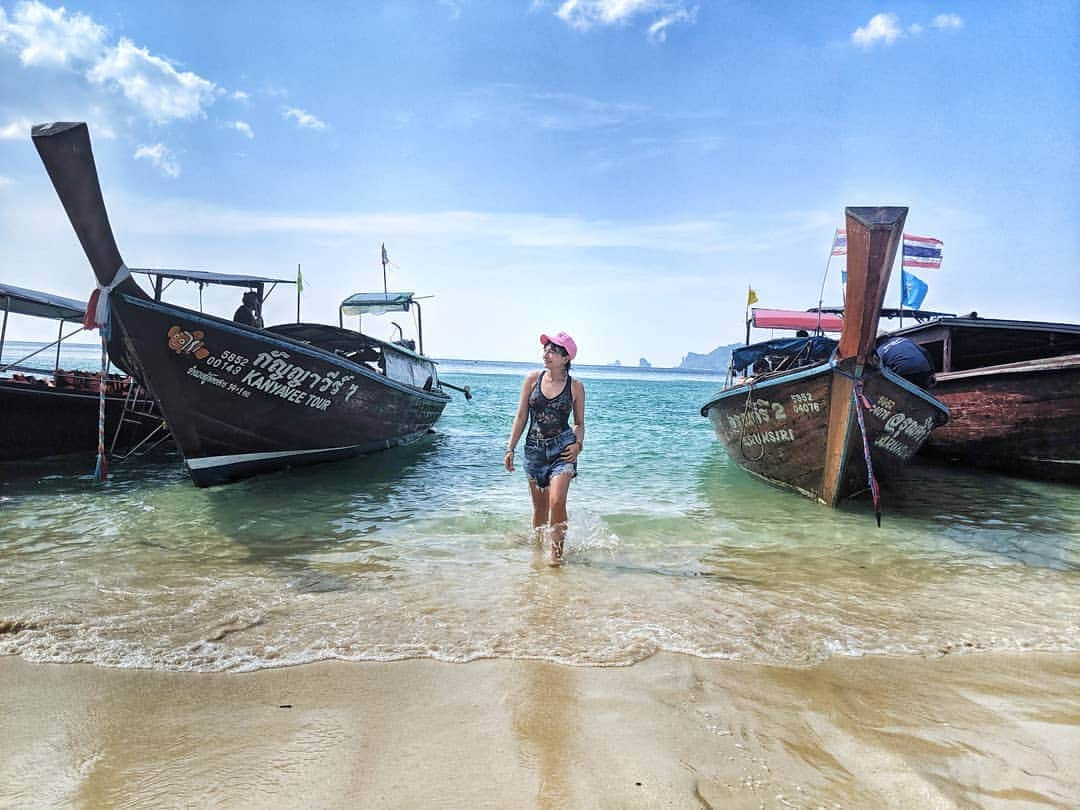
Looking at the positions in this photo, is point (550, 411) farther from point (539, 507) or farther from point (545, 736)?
point (545, 736)

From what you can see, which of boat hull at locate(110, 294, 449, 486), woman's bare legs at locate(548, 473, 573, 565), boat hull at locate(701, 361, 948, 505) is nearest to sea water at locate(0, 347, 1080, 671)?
woman's bare legs at locate(548, 473, 573, 565)

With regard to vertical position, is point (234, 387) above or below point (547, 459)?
above

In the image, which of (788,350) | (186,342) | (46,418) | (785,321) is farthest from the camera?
(785,321)

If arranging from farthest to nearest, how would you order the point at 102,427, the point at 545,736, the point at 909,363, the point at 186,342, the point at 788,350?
the point at 788,350, the point at 909,363, the point at 102,427, the point at 186,342, the point at 545,736

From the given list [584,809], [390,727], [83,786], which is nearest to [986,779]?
[584,809]

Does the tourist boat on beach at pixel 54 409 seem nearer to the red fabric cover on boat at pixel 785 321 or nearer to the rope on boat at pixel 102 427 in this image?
the rope on boat at pixel 102 427

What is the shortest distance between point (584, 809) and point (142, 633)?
8.64 ft

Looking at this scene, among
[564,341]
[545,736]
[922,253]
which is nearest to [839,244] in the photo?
[922,253]

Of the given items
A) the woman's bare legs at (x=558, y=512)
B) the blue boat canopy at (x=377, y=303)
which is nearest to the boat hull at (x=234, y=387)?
the woman's bare legs at (x=558, y=512)

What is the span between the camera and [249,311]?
9.98 metres

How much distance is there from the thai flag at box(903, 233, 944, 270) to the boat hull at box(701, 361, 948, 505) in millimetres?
6347

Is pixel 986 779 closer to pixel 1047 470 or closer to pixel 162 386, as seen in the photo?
pixel 162 386

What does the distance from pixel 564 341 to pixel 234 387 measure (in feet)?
16.8

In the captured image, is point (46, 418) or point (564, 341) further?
point (46, 418)
